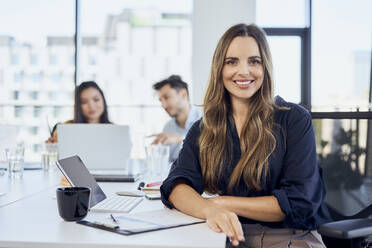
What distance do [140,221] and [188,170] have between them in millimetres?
384

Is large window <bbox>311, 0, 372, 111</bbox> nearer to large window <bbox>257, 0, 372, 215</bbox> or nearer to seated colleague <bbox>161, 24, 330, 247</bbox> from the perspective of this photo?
large window <bbox>257, 0, 372, 215</bbox>

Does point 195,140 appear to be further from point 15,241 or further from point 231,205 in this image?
point 15,241

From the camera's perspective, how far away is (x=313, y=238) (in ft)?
4.90

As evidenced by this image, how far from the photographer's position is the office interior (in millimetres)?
1776

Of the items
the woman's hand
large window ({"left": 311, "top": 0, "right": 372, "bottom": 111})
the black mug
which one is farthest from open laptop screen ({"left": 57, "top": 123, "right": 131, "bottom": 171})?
large window ({"left": 311, "top": 0, "right": 372, "bottom": 111})

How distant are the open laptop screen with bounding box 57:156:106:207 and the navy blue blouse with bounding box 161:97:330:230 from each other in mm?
257

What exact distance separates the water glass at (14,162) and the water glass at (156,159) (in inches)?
24.6

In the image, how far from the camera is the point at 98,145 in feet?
7.82

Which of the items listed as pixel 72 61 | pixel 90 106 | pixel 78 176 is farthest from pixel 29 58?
pixel 78 176

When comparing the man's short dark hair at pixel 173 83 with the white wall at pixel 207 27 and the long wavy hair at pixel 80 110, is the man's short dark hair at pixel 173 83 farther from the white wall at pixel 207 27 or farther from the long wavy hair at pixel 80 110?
the white wall at pixel 207 27

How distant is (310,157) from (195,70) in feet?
9.86

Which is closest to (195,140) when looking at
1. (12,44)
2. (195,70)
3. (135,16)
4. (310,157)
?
(310,157)

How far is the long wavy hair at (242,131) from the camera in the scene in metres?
1.58

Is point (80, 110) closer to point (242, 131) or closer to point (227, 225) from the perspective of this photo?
point (242, 131)
